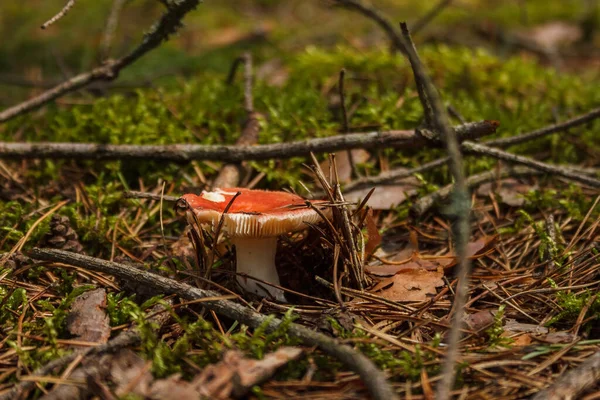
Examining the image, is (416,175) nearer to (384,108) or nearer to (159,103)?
(384,108)

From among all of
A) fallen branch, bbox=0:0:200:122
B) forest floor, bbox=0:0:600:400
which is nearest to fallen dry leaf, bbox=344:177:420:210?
forest floor, bbox=0:0:600:400

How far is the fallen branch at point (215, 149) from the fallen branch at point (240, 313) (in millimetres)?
869

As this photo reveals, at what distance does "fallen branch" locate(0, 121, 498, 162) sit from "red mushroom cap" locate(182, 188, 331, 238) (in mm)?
639

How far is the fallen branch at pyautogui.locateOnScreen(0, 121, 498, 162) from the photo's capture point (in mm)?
2828

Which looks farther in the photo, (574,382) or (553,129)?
(553,129)

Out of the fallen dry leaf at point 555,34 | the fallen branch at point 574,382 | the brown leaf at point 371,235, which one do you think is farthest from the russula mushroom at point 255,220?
the fallen dry leaf at point 555,34

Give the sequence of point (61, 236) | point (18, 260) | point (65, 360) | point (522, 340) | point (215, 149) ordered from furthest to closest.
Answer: point (215, 149) → point (61, 236) → point (18, 260) → point (522, 340) → point (65, 360)

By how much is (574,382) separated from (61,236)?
2.12 metres

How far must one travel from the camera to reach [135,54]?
9.71ft

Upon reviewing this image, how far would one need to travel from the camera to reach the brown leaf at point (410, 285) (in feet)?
7.39

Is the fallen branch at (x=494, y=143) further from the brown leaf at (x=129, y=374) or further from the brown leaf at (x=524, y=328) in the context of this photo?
the brown leaf at (x=129, y=374)

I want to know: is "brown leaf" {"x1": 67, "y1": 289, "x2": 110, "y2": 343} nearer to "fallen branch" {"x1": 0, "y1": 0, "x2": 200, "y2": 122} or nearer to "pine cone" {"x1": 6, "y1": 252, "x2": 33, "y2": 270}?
"pine cone" {"x1": 6, "y1": 252, "x2": 33, "y2": 270}

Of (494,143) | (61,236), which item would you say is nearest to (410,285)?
(494,143)

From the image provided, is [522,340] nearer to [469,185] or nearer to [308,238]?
[308,238]
